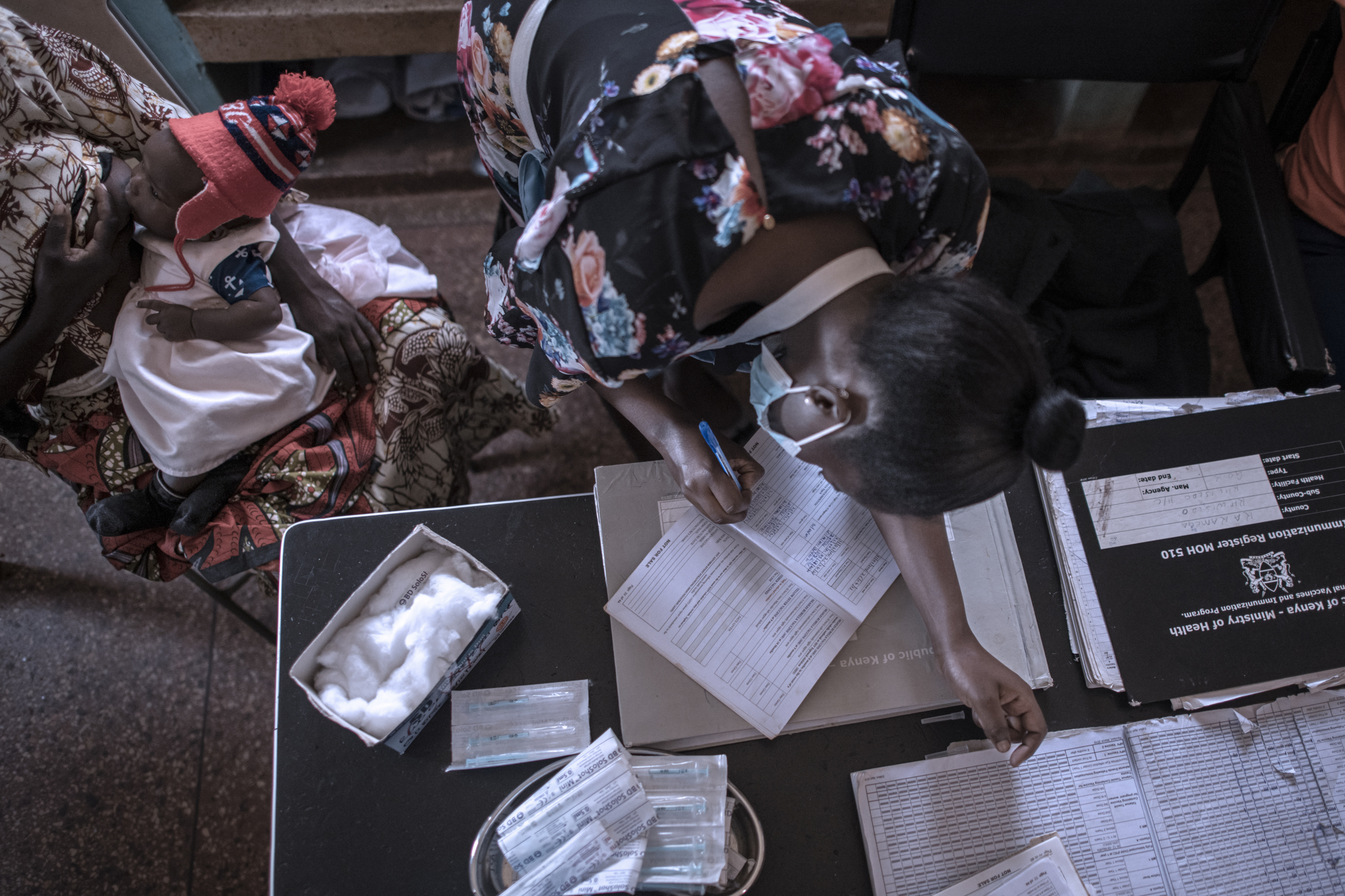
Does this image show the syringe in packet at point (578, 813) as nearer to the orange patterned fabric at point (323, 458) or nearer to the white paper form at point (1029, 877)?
the white paper form at point (1029, 877)

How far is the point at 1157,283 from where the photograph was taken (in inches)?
53.0

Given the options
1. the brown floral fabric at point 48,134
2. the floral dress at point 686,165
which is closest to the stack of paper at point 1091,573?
the floral dress at point 686,165

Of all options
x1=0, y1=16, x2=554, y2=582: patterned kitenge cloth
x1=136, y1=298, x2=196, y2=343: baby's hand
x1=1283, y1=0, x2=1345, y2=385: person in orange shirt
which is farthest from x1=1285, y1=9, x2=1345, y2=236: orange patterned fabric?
x1=136, y1=298, x2=196, y2=343: baby's hand

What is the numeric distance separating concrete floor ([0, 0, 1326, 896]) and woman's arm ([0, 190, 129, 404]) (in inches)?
29.5

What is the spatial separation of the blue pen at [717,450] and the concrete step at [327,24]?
1.36 meters

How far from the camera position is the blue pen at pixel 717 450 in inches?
35.3

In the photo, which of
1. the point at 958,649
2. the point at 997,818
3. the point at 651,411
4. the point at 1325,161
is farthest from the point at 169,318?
the point at 1325,161

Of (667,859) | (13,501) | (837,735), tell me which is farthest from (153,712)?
(837,735)

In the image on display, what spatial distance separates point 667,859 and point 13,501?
186cm

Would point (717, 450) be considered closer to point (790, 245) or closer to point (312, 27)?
point (790, 245)

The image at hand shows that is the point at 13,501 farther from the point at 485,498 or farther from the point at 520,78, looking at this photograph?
the point at 520,78

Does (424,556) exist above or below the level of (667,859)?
above

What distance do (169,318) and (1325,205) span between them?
1.97m

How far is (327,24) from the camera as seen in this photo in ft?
5.71
